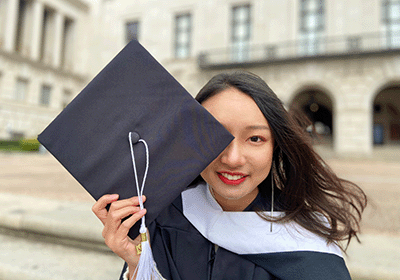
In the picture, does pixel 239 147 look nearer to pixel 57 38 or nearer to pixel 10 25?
pixel 10 25

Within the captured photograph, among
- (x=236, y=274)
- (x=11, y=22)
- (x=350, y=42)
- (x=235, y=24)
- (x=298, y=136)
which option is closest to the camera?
→ (x=236, y=274)

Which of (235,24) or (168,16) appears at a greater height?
(168,16)

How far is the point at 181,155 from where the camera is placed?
0.90 meters

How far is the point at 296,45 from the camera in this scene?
55.8ft

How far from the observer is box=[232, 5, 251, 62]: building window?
733 inches

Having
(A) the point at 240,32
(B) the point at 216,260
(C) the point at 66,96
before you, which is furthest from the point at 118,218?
(C) the point at 66,96

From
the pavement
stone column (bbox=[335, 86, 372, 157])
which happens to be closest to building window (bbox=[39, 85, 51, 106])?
stone column (bbox=[335, 86, 372, 157])

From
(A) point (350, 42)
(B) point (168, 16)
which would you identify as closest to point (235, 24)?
(B) point (168, 16)

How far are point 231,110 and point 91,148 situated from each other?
1.75ft

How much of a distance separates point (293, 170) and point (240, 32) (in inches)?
775

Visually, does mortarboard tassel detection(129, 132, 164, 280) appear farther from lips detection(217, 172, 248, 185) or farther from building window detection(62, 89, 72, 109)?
building window detection(62, 89, 72, 109)

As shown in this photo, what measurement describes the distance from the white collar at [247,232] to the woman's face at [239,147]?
108 mm

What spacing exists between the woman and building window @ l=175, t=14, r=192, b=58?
807 inches

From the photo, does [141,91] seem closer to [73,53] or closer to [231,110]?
[231,110]
